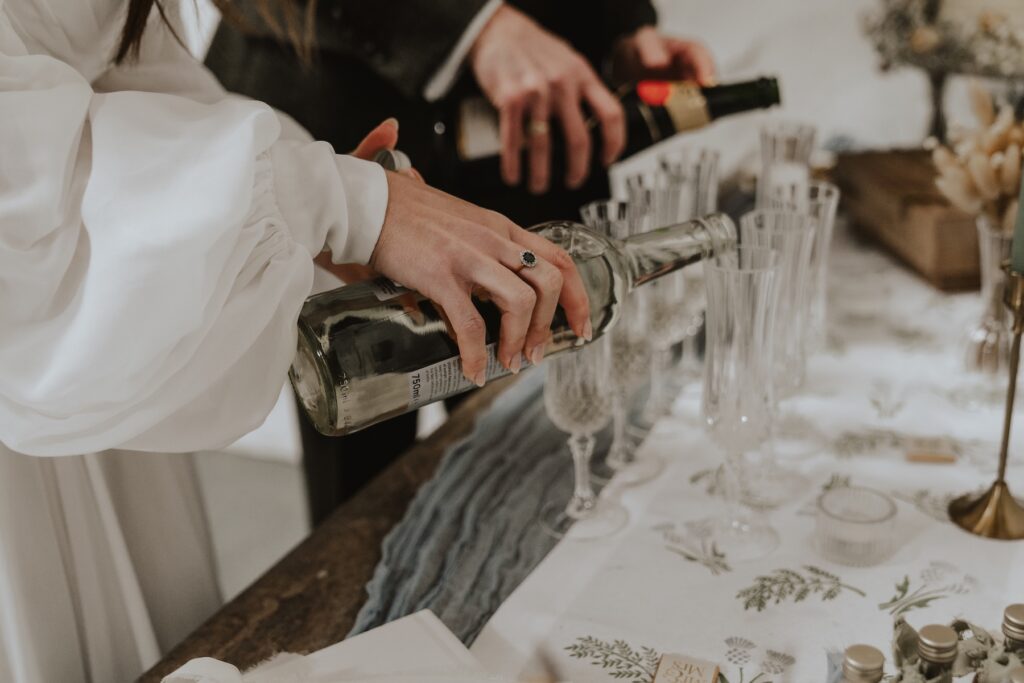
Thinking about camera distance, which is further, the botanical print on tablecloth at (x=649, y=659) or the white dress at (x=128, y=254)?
the botanical print on tablecloth at (x=649, y=659)

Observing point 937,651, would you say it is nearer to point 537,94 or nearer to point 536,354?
point 536,354

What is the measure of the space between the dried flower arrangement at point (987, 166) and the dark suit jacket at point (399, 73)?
1.69 ft

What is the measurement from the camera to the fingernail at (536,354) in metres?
0.61

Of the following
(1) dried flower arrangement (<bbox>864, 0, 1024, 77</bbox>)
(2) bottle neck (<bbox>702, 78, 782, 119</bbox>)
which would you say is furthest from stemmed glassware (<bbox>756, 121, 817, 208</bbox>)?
(1) dried flower arrangement (<bbox>864, 0, 1024, 77</bbox>)

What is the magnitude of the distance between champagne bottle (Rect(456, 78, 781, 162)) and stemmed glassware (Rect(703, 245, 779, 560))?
1.26 ft

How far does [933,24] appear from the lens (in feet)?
6.55

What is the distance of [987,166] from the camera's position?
104cm

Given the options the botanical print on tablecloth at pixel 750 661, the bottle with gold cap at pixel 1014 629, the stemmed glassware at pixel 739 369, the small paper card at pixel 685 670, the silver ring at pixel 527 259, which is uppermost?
the silver ring at pixel 527 259

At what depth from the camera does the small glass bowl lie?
2.52ft

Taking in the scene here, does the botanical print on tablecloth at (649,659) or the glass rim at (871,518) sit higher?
the glass rim at (871,518)

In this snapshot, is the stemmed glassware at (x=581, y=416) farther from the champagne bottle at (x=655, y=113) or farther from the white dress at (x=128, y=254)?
the champagne bottle at (x=655, y=113)

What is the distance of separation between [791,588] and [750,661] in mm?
103

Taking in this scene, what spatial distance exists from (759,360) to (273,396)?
405mm

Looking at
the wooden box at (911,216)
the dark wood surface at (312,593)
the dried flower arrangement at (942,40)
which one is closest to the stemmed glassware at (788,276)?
the dark wood surface at (312,593)
